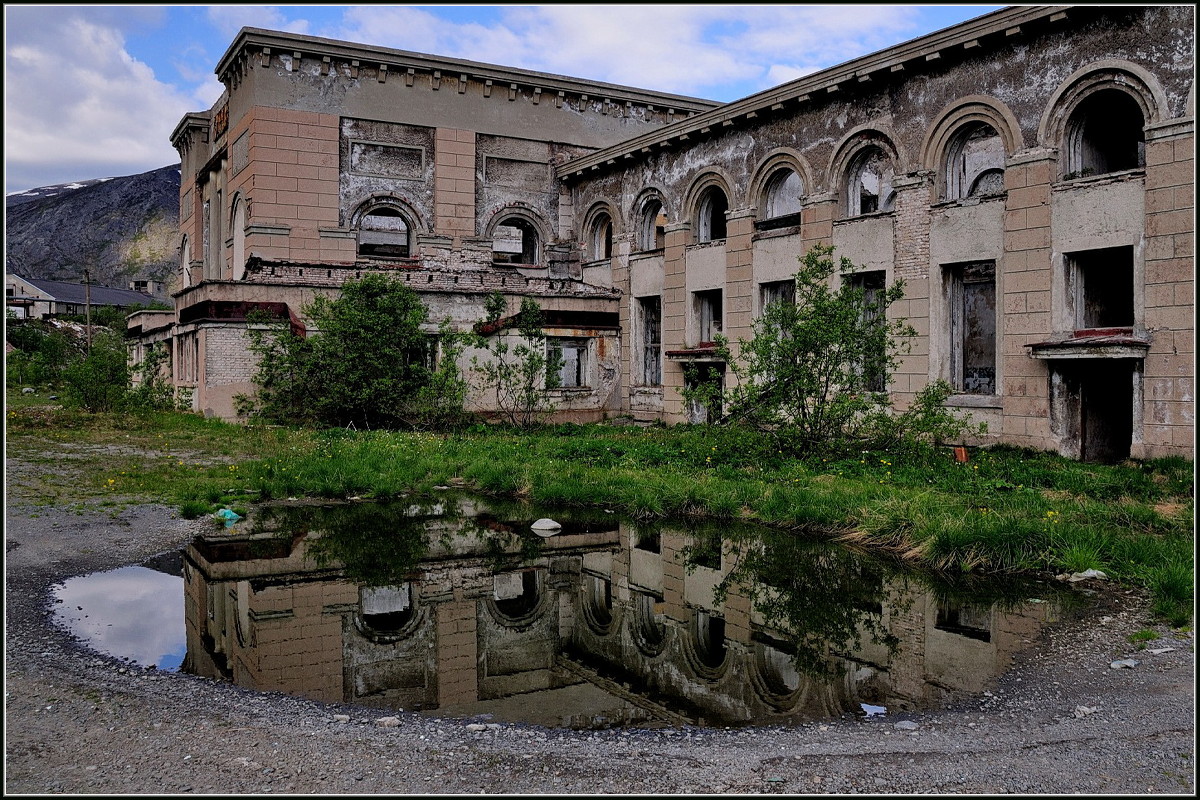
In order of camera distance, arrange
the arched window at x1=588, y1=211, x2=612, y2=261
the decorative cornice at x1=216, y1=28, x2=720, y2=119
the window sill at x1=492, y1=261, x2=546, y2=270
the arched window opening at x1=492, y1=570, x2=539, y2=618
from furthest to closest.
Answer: the arched window at x1=588, y1=211, x2=612, y2=261
the window sill at x1=492, y1=261, x2=546, y2=270
the decorative cornice at x1=216, y1=28, x2=720, y2=119
the arched window opening at x1=492, y1=570, x2=539, y2=618

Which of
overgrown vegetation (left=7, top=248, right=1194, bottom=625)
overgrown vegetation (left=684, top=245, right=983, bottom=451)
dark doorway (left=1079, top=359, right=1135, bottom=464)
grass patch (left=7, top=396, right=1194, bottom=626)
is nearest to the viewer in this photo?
grass patch (left=7, top=396, right=1194, bottom=626)

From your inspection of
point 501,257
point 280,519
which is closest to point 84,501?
point 280,519

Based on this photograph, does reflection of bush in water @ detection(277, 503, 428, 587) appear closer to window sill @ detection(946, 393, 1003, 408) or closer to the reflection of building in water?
the reflection of building in water

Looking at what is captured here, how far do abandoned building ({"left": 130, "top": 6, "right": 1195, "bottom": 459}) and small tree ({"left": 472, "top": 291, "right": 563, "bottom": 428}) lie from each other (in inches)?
37.5

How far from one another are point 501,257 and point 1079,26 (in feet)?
58.4

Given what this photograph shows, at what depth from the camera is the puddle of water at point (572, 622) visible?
566 centimetres

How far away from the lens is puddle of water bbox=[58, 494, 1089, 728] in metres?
5.66

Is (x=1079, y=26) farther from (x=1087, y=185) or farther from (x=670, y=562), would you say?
(x=670, y=562)

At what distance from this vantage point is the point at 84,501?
421 inches

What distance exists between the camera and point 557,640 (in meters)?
6.88

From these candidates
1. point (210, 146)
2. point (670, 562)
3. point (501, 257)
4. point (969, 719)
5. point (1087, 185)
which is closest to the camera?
point (969, 719)

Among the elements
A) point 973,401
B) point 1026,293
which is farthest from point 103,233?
point 1026,293

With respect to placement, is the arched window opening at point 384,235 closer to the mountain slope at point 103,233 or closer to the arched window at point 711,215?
the arched window at point 711,215

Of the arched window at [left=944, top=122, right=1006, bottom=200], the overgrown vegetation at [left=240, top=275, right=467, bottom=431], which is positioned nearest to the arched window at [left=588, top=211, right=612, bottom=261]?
the overgrown vegetation at [left=240, top=275, right=467, bottom=431]
